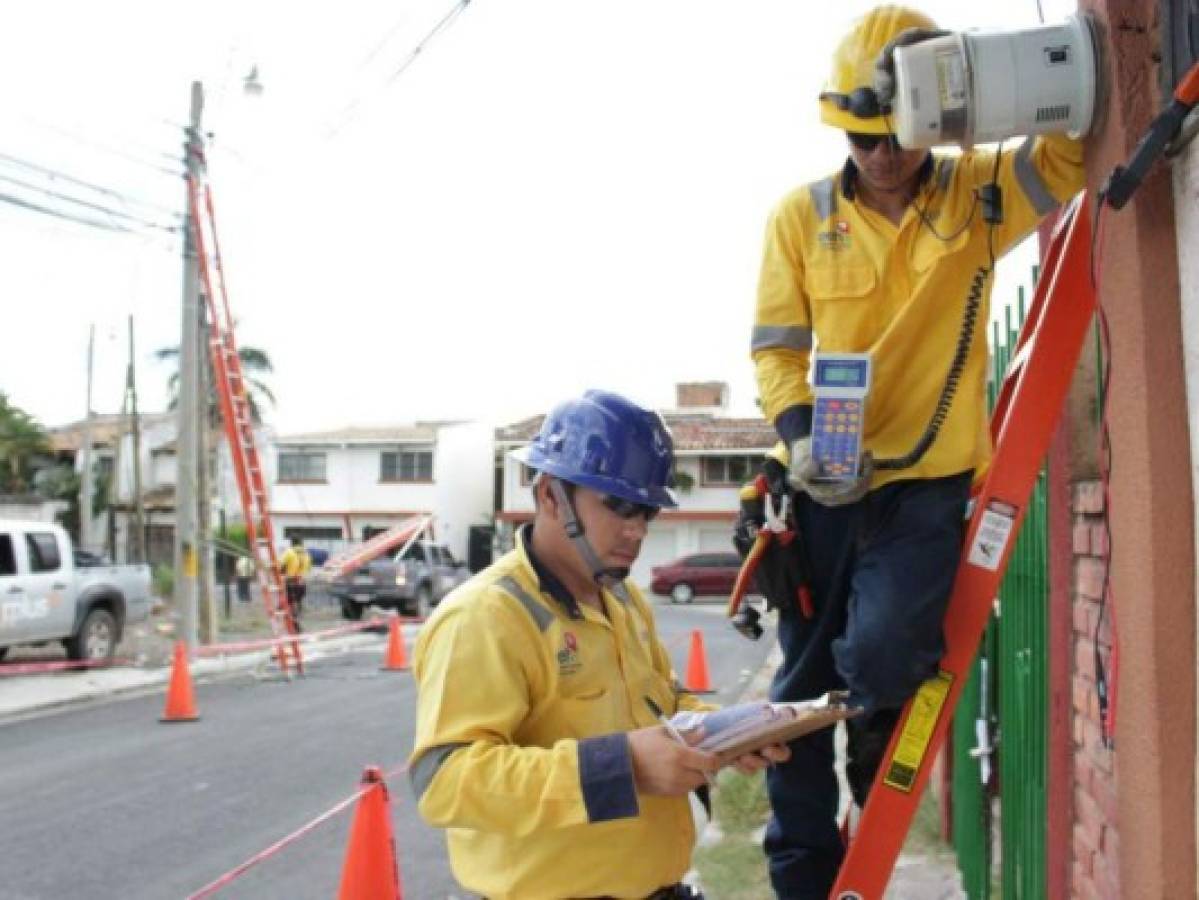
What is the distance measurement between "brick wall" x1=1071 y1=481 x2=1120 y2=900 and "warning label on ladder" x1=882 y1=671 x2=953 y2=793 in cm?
40

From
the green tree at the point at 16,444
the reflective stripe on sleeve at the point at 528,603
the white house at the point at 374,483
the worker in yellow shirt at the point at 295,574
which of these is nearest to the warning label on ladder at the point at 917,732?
the reflective stripe on sleeve at the point at 528,603

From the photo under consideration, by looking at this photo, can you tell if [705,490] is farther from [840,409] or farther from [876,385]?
[840,409]

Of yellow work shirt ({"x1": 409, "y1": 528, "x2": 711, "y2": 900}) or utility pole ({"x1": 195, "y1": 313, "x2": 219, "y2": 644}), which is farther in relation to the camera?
utility pole ({"x1": 195, "y1": 313, "x2": 219, "y2": 644})

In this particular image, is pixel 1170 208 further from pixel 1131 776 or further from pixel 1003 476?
pixel 1131 776

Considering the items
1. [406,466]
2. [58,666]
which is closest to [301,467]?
[406,466]

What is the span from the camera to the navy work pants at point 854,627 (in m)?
2.60

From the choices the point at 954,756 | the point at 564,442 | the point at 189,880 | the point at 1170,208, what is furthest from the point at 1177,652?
the point at 189,880

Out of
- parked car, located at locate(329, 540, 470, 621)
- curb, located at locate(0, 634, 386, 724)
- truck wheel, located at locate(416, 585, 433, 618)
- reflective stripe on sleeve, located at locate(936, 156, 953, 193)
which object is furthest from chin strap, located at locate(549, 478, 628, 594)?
truck wheel, located at locate(416, 585, 433, 618)

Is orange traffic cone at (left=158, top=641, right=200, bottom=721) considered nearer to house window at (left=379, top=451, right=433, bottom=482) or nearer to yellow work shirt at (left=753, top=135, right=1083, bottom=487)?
yellow work shirt at (left=753, top=135, right=1083, bottom=487)

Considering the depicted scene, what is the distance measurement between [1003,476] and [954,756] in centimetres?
395

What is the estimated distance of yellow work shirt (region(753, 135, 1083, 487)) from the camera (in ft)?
9.27

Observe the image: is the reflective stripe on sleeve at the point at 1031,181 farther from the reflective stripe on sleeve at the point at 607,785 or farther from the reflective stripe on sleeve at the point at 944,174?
the reflective stripe on sleeve at the point at 607,785

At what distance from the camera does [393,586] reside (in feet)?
88.3

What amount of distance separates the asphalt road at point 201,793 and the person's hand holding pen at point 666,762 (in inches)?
183
